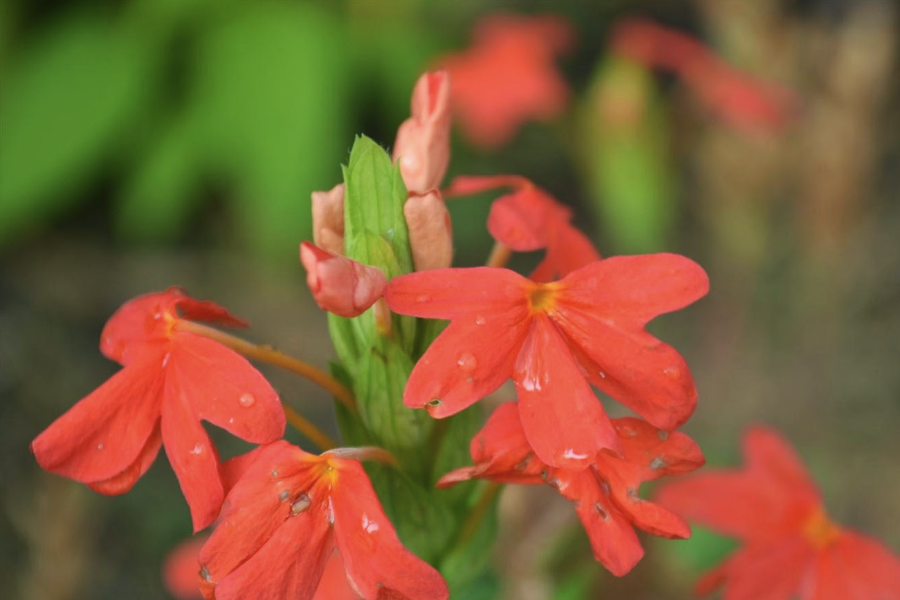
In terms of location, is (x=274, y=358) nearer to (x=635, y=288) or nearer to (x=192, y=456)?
(x=192, y=456)

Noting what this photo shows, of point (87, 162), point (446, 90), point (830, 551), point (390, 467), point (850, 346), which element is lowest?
point (850, 346)

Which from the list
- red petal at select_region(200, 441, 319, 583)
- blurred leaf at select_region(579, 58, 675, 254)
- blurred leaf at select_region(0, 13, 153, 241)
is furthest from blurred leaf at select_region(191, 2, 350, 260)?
red petal at select_region(200, 441, 319, 583)

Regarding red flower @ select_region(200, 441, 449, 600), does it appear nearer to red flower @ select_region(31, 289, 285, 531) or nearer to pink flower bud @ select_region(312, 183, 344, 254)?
red flower @ select_region(31, 289, 285, 531)

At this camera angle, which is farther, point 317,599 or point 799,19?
point 799,19

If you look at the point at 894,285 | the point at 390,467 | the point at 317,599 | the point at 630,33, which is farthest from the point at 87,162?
the point at 894,285

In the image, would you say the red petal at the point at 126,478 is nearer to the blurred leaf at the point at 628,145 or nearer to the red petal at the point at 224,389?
the red petal at the point at 224,389

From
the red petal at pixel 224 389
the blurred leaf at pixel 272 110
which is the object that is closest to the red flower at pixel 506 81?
the blurred leaf at pixel 272 110

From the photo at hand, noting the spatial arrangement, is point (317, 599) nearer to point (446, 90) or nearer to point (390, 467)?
point (390, 467)

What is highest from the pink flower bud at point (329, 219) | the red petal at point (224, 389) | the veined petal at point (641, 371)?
the pink flower bud at point (329, 219)
